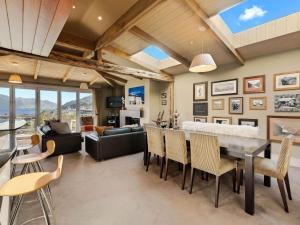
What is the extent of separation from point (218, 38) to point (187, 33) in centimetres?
69

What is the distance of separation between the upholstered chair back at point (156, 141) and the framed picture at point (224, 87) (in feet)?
9.40

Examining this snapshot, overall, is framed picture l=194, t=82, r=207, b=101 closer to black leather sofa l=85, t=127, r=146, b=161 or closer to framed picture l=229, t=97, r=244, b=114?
framed picture l=229, t=97, r=244, b=114

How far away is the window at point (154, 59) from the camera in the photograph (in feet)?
17.8

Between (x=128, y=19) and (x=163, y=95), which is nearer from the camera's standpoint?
(x=128, y=19)

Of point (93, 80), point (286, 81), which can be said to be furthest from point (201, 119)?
point (93, 80)

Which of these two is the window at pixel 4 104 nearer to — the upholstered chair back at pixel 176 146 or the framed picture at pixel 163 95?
the framed picture at pixel 163 95

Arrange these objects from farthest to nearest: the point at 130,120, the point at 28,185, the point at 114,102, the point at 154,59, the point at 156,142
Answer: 1. the point at 114,102
2. the point at 130,120
3. the point at 154,59
4. the point at 156,142
5. the point at 28,185

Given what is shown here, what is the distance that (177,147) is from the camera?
2756mm

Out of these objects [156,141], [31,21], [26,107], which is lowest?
[156,141]

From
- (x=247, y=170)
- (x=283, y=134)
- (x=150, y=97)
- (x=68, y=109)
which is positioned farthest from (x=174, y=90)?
(x=68, y=109)

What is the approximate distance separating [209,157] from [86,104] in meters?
8.00

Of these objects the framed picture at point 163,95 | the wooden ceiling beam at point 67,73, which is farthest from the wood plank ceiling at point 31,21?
the framed picture at point 163,95

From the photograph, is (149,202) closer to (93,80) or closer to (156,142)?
(156,142)

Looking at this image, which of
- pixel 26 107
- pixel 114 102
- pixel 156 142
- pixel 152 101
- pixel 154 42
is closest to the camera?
pixel 156 142
